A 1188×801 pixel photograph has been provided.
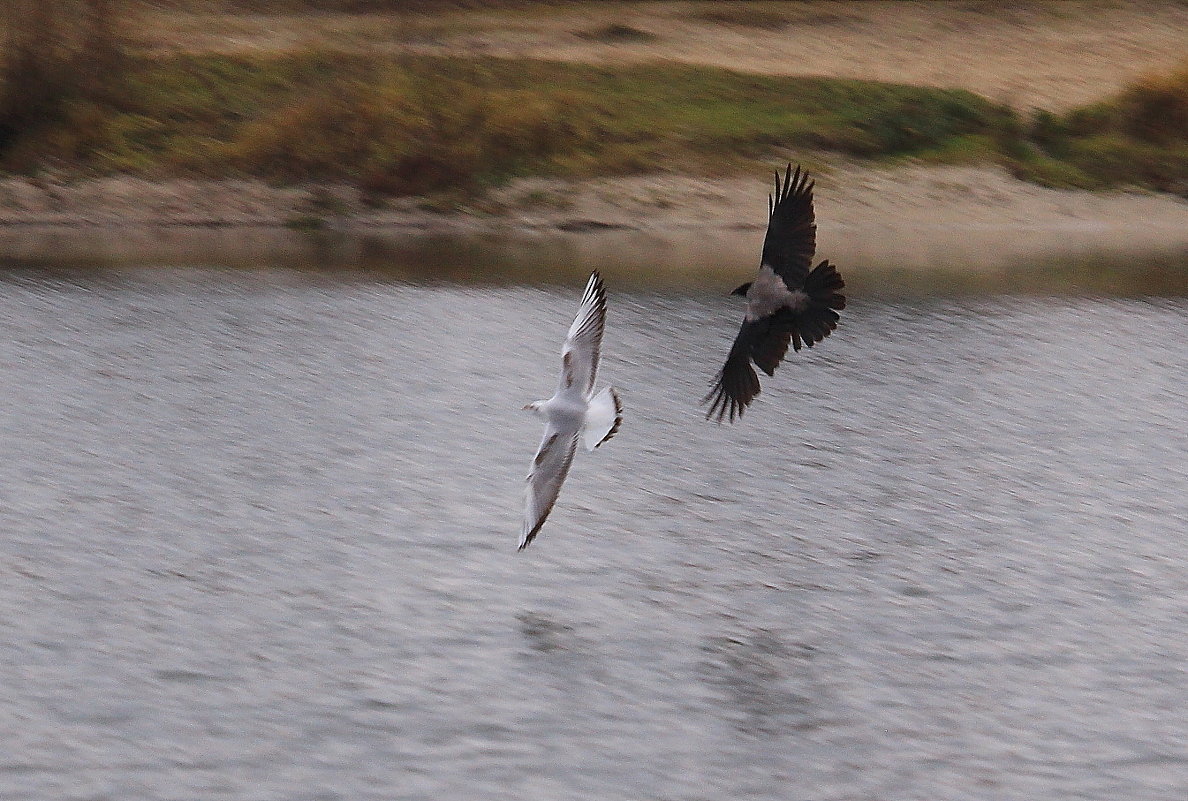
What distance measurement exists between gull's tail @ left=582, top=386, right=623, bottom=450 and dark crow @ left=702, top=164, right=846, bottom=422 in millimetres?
866

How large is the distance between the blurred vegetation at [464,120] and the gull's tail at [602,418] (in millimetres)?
19241

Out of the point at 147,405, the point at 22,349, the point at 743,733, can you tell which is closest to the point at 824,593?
the point at 743,733

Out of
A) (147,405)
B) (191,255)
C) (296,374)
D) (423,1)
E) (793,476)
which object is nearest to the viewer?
(793,476)

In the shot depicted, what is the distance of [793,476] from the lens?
12883 millimetres

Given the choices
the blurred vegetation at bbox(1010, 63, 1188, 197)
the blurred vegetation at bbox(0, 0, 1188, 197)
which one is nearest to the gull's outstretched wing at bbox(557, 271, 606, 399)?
the blurred vegetation at bbox(0, 0, 1188, 197)

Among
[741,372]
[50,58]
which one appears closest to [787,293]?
[741,372]

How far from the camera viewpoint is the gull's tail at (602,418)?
867 centimetres

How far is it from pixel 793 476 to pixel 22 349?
805 cm

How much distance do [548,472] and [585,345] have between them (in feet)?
1.96

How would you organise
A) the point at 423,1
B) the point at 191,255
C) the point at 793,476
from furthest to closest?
the point at 423,1 → the point at 191,255 → the point at 793,476

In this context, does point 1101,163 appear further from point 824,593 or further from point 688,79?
point 824,593

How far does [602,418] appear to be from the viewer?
8.74 m

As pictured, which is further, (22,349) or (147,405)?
(22,349)

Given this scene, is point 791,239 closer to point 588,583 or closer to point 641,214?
point 588,583
